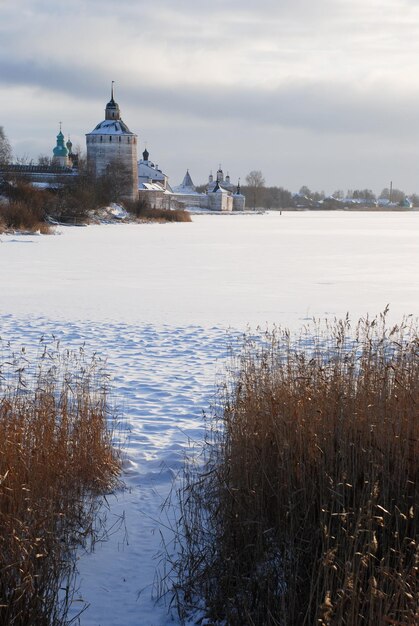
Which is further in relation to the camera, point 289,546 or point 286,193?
point 286,193

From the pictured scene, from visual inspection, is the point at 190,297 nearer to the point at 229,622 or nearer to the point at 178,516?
the point at 178,516

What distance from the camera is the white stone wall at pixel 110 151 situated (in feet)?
205

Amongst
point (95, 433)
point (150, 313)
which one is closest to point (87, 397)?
point (95, 433)

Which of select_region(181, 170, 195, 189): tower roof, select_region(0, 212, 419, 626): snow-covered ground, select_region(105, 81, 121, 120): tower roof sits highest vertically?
select_region(105, 81, 121, 120): tower roof

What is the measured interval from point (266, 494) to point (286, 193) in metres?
155

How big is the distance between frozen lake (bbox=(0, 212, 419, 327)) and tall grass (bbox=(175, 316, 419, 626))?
5632mm

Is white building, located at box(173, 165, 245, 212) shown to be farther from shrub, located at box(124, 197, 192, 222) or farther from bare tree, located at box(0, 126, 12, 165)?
shrub, located at box(124, 197, 192, 222)

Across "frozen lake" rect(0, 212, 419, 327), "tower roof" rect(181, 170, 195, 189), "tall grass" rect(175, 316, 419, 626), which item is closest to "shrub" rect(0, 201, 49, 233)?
"frozen lake" rect(0, 212, 419, 327)

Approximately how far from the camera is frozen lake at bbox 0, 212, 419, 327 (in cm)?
1035

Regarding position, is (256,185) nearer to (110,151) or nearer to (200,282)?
(110,151)

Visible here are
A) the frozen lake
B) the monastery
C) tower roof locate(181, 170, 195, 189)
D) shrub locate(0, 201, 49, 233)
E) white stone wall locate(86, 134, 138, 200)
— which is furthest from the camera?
tower roof locate(181, 170, 195, 189)

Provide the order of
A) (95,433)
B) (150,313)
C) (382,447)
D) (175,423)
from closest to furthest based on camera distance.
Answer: (382,447), (95,433), (175,423), (150,313)

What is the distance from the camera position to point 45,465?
362 cm

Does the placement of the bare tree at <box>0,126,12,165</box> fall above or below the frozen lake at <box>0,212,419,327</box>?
above
